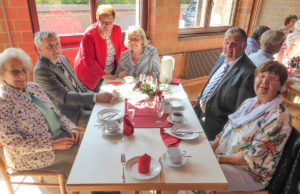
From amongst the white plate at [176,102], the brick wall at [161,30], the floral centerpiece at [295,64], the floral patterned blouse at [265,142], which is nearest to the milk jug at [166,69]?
the white plate at [176,102]

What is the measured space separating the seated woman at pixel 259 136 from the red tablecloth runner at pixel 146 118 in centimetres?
46

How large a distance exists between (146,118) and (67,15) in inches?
Result: 81.8

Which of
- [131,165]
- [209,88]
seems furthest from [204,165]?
[209,88]

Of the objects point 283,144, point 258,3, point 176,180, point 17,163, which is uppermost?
point 258,3

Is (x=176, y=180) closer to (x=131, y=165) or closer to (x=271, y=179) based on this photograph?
(x=131, y=165)

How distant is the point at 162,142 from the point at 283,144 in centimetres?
68

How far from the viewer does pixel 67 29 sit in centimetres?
298

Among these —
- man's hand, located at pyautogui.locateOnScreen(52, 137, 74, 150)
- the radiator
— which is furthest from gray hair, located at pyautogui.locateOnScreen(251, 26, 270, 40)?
man's hand, located at pyautogui.locateOnScreen(52, 137, 74, 150)

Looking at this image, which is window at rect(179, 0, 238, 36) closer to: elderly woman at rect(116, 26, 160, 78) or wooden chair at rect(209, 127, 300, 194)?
elderly woman at rect(116, 26, 160, 78)

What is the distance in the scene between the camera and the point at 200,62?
3980 millimetres

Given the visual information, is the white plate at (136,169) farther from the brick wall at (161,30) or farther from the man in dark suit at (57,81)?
the brick wall at (161,30)

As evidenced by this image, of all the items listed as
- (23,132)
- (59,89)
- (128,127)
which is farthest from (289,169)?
(59,89)

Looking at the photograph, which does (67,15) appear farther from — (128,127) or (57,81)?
(128,127)

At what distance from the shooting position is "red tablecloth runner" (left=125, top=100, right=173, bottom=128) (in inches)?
61.1
